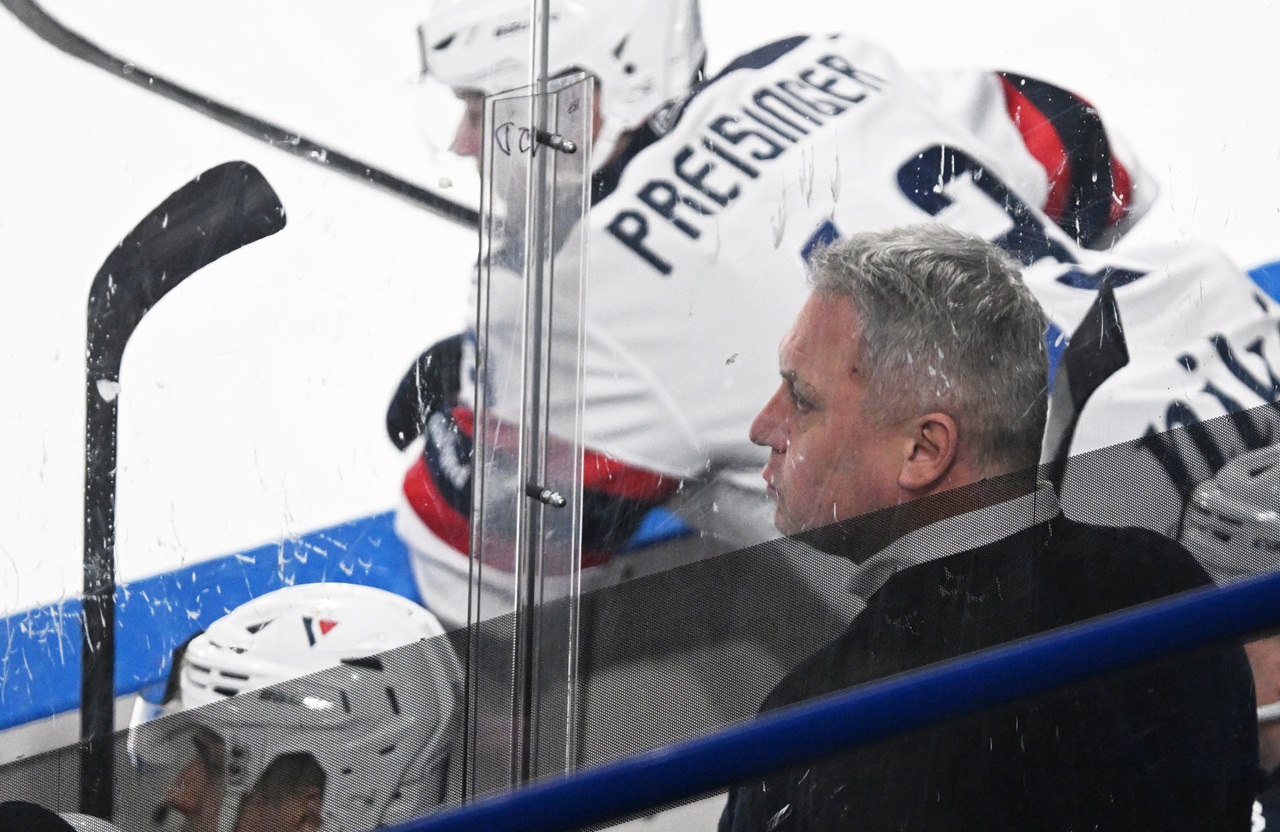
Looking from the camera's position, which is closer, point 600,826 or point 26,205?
point 600,826

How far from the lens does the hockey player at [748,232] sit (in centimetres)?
126

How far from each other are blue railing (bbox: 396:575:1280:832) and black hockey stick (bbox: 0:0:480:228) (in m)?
0.74

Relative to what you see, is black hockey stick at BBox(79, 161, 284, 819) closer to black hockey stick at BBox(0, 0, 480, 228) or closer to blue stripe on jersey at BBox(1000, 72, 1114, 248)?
black hockey stick at BBox(0, 0, 480, 228)

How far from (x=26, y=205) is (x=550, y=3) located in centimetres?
47

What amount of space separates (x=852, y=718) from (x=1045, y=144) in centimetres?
82

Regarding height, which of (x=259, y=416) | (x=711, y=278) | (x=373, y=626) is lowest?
(x=373, y=626)

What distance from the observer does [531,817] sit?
60cm

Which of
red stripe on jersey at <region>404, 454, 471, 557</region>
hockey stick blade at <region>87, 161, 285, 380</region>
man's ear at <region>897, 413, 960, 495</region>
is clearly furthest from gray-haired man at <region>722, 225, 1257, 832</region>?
hockey stick blade at <region>87, 161, 285, 380</region>

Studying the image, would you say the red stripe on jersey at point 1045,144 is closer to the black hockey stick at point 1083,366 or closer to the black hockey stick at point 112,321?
the black hockey stick at point 1083,366

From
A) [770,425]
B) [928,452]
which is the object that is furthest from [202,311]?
[928,452]

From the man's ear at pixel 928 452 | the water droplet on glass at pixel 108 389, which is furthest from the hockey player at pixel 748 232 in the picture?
the water droplet on glass at pixel 108 389

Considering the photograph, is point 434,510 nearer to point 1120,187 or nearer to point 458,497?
point 458,497

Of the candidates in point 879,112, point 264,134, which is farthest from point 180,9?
point 879,112

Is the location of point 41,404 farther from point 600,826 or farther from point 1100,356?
point 1100,356
